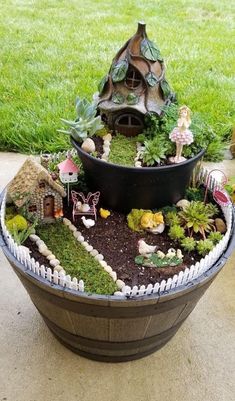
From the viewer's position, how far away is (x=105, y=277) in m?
1.59

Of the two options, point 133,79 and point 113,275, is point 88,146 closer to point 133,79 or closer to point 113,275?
point 133,79

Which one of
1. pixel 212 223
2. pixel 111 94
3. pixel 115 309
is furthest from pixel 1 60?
pixel 115 309

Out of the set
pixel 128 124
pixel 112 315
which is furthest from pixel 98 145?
pixel 112 315

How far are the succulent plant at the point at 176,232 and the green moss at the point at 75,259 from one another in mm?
317

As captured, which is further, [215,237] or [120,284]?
[215,237]

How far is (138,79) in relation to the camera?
70.9 inches

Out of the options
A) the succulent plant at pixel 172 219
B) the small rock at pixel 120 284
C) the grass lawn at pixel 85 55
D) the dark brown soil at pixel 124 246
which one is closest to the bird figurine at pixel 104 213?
the dark brown soil at pixel 124 246

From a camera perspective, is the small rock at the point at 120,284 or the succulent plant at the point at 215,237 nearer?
the small rock at the point at 120,284

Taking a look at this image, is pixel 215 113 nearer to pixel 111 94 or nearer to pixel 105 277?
pixel 111 94

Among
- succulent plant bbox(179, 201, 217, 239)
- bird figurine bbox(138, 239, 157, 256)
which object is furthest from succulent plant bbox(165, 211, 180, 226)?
bird figurine bbox(138, 239, 157, 256)

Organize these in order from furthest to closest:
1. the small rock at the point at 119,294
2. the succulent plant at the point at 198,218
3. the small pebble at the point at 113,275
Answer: the succulent plant at the point at 198,218
the small pebble at the point at 113,275
the small rock at the point at 119,294

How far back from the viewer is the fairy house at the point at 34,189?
171cm

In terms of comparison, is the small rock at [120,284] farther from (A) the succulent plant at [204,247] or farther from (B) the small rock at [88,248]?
(A) the succulent plant at [204,247]

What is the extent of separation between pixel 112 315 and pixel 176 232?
0.43 metres
